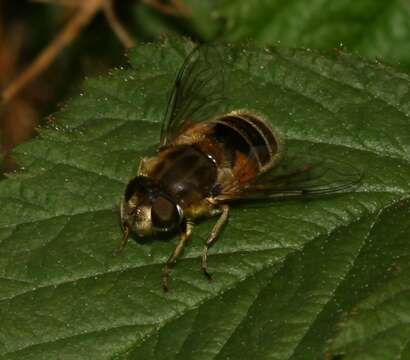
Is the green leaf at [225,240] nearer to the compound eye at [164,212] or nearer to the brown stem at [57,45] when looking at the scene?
the compound eye at [164,212]

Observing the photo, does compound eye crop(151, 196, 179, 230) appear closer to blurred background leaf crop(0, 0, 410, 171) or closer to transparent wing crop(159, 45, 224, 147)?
transparent wing crop(159, 45, 224, 147)

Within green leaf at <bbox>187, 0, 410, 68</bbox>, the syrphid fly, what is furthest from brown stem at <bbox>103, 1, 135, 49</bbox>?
the syrphid fly

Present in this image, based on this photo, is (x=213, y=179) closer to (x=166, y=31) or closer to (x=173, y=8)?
(x=166, y=31)

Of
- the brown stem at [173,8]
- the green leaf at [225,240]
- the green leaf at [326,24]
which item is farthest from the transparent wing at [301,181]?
the brown stem at [173,8]

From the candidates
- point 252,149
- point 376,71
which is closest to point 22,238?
point 252,149

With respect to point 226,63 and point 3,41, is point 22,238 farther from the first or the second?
point 3,41

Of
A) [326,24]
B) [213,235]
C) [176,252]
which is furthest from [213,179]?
[326,24]
